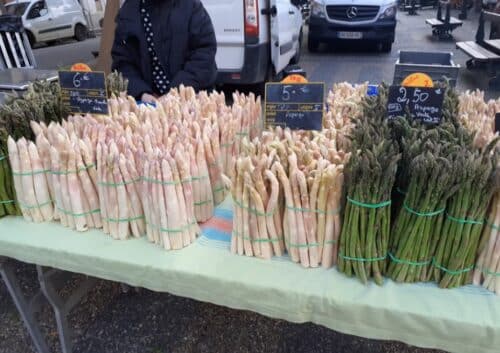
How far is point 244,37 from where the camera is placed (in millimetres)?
5285

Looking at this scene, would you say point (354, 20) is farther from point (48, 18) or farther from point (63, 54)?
point (48, 18)

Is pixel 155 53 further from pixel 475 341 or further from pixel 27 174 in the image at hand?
pixel 475 341

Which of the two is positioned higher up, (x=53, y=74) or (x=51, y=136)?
(x=51, y=136)

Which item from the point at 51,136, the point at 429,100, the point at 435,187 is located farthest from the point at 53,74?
the point at 435,187

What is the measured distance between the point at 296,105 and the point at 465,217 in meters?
0.83

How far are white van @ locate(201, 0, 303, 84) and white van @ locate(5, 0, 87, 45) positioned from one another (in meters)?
12.0

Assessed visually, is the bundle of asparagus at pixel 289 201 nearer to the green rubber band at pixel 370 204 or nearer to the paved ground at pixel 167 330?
the green rubber band at pixel 370 204

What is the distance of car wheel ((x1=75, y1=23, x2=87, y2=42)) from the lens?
647 inches

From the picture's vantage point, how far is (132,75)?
3039 mm

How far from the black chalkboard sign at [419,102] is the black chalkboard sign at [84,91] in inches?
57.8

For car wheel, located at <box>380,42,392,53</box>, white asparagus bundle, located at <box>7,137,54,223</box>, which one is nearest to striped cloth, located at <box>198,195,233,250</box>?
white asparagus bundle, located at <box>7,137,54,223</box>

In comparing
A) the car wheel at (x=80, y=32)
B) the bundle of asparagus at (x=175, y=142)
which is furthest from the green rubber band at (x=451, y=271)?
A: the car wheel at (x=80, y=32)

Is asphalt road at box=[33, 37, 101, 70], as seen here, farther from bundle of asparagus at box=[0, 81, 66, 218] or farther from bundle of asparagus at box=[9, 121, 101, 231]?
bundle of asparagus at box=[9, 121, 101, 231]

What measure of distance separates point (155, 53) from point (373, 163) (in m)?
2.26
